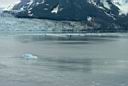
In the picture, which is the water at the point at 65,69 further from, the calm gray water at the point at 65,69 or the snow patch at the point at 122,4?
the snow patch at the point at 122,4

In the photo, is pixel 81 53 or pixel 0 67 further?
pixel 81 53

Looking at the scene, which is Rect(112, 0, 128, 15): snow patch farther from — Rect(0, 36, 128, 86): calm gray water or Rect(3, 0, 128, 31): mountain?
Rect(0, 36, 128, 86): calm gray water

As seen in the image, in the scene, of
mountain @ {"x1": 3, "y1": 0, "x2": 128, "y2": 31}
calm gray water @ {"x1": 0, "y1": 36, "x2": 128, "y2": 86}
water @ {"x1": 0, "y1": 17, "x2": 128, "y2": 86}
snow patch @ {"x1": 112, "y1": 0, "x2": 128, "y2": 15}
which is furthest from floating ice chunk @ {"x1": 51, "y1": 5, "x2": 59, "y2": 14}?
calm gray water @ {"x1": 0, "y1": 36, "x2": 128, "y2": 86}

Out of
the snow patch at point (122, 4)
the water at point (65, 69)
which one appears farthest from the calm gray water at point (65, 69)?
the snow patch at point (122, 4)

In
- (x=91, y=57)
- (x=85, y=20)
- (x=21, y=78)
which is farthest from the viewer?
(x=85, y=20)

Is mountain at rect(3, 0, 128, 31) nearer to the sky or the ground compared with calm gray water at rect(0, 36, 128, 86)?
nearer to the sky

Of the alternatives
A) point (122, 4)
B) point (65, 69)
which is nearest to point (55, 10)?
→ point (122, 4)

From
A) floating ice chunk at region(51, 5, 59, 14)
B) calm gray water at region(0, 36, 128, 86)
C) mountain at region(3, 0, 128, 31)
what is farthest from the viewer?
floating ice chunk at region(51, 5, 59, 14)

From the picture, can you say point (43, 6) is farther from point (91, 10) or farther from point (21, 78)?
point (21, 78)

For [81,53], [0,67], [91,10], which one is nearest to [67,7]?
[91,10]
